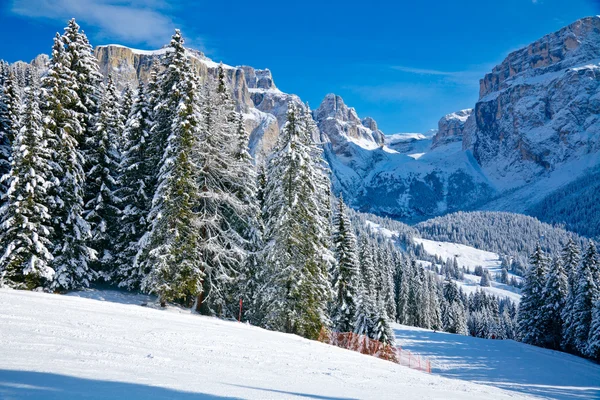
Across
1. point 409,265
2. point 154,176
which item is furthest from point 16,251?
point 409,265

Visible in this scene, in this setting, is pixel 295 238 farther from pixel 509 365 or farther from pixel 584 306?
pixel 584 306

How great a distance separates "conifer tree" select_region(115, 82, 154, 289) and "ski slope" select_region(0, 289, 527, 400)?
10.5 metres

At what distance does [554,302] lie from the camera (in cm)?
4875

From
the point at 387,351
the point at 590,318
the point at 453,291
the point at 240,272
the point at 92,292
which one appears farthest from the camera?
A: the point at 453,291

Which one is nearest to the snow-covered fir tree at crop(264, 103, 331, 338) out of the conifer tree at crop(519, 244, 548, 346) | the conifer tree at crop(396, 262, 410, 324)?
the conifer tree at crop(519, 244, 548, 346)

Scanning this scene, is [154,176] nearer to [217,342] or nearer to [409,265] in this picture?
[217,342]

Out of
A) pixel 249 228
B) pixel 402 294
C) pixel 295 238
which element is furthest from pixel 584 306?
pixel 402 294

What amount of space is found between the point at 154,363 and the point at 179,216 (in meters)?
14.3

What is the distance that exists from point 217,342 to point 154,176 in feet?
52.2

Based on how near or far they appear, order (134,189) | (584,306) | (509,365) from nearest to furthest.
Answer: (134,189), (509,365), (584,306)

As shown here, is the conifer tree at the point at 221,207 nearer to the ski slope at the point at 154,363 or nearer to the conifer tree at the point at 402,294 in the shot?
the ski slope at the point at 154,363

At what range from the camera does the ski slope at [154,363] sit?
6355mm

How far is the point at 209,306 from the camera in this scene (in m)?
25.0

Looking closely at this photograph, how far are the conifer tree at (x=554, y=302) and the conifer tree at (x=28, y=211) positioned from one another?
2057 inches
